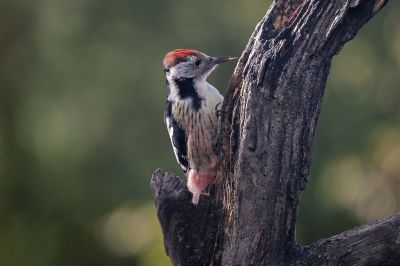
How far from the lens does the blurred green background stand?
11008 millimetres

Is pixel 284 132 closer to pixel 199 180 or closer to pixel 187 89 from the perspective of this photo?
pixel 199 180

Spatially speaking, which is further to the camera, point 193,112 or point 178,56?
point 178,56

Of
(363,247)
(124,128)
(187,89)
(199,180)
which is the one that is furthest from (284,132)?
(124,128)

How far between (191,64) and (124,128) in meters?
5.31

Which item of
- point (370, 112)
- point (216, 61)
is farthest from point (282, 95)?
point (370, 112)

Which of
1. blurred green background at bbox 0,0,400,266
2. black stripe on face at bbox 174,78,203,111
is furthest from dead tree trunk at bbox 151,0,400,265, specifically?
blurred green background at bbox 0,0,400,266

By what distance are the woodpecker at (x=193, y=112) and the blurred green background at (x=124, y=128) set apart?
4.32m

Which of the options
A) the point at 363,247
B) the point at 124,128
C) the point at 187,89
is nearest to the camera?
the point at 363,247

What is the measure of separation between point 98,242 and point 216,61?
231 inches

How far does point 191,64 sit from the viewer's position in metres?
6.32

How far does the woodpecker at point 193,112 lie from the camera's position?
6.08m

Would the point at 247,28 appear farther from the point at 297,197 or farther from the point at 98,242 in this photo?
the point at 297,197

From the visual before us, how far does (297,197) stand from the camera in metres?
4.80

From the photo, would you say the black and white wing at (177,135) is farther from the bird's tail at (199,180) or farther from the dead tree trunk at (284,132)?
the dead tree trunk at (284,132)
